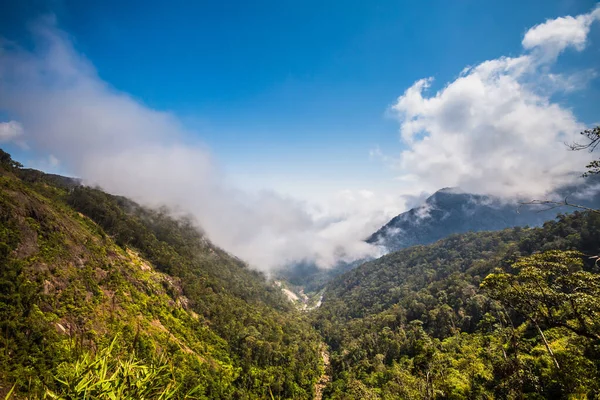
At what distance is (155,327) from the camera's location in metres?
72.2

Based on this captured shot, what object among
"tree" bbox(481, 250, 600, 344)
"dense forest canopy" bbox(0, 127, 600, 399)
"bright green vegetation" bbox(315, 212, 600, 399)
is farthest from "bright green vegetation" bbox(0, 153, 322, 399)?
"tree" bbox(481, 250, 600, 344)

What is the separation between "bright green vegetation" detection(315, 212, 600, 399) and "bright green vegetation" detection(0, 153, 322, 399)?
17.3 m

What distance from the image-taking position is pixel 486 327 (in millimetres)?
78562

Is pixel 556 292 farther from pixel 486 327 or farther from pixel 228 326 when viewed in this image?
pixel 228 326

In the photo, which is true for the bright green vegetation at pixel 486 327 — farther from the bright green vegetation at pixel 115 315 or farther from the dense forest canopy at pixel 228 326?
the bright green vegetation at pixel 115 315

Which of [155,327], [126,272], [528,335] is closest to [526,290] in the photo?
[528,335]

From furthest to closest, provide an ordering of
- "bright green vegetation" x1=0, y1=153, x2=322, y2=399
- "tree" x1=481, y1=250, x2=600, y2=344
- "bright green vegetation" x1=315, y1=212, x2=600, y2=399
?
"bright green vegetation" x1=0, y1=153, x2=322, y2=399, "bright green vegetation" x1=315, y1=212, x2=600, y2=399, "tree" x1=481, y1=250, x2=600, y2=344

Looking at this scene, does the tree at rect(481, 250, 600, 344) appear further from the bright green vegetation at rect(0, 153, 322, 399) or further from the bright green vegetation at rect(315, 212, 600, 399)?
the bright green vegetation at rect(0, 153, 322, 399)

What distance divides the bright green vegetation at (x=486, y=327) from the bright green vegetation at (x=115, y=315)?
1731 cm

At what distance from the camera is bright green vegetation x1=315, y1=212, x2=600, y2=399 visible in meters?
19.8

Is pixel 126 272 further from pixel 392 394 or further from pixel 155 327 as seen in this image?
pixel 392 394

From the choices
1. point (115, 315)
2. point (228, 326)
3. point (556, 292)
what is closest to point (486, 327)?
point (556, 292)

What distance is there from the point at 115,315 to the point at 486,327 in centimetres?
10244

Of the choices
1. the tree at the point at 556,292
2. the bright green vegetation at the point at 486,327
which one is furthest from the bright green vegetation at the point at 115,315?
the tree at the point at 556,292
